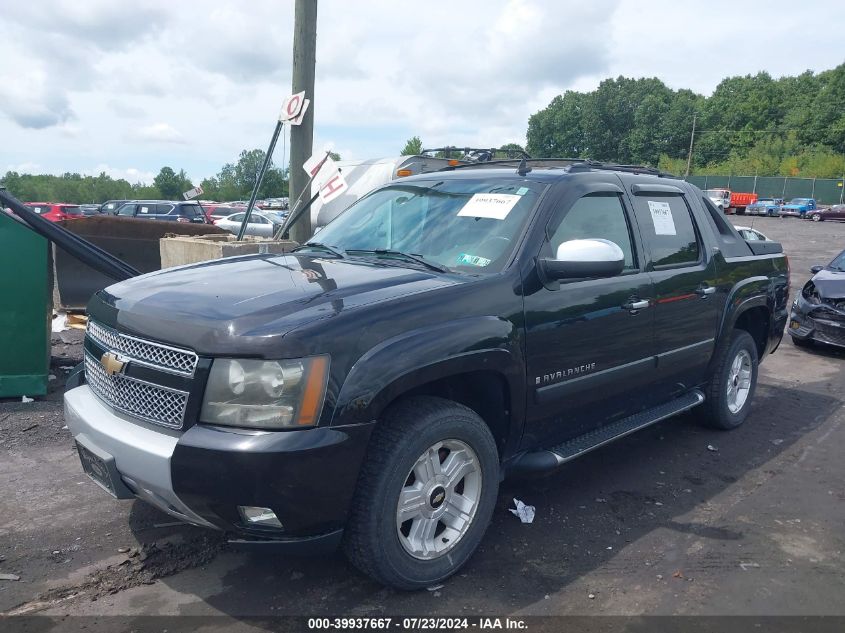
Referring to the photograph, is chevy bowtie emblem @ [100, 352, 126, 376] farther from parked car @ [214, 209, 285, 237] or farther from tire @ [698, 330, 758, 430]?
parked car @ [214, 209, 285, 237]

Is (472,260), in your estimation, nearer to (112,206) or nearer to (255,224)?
(255,224)

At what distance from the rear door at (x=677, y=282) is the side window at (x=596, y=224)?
0.18 meters

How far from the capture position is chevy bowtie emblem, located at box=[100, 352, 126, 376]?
2.98 m

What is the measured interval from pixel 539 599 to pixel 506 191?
2.12 meters

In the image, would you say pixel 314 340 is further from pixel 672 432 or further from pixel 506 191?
pixel 672 432

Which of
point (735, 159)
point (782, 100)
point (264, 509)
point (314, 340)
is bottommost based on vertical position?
point (264, 509)

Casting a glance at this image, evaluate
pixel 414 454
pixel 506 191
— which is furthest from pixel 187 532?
pixel 506 191

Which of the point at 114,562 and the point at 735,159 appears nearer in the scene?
the point at 114,562

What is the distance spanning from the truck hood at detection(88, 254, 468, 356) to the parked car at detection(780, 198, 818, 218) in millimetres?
46507

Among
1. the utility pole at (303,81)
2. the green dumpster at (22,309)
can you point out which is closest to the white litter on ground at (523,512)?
the green dumpster at (22,309)

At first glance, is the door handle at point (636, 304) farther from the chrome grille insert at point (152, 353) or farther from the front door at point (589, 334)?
the chrome grille insert at point (152, 353)

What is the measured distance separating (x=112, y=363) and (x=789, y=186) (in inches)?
2517

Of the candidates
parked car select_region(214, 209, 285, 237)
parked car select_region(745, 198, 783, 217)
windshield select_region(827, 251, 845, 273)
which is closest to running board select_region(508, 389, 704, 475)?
windshield select_region(827, 251, 845, 273)

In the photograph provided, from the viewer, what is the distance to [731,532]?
3.84 m
